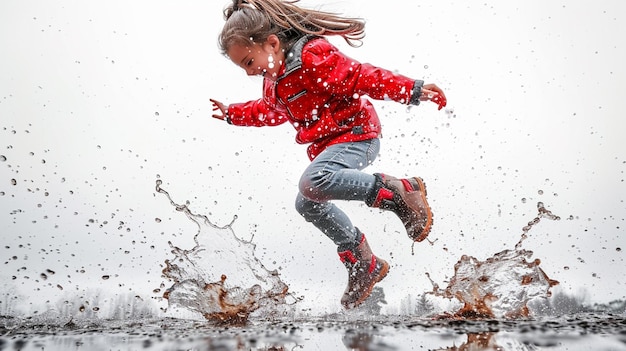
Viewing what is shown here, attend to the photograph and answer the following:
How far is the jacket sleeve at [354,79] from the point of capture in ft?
8.48

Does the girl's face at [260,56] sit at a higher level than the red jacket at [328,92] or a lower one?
higher

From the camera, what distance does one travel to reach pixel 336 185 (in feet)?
8.48

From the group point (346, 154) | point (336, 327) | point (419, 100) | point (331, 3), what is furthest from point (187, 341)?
point (331, 3)

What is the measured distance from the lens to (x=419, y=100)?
8.46 feet

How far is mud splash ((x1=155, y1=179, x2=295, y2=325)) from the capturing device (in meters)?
2.40

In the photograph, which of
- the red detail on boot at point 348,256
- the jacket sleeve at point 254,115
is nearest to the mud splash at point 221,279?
the red detail on boot at point 348,256

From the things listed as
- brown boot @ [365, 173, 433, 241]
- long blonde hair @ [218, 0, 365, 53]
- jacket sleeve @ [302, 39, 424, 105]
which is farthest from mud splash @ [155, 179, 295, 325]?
jacket sleeve @ [302, 39, 424, 105]

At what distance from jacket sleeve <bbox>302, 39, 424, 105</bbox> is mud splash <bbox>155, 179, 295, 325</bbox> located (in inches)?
44.9

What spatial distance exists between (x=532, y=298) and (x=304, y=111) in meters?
1.53

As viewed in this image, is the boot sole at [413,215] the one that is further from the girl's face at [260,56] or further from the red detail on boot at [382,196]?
the girl's face at [260,56]

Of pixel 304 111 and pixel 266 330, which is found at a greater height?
pixel 304 111

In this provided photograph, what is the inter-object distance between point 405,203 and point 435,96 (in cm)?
60

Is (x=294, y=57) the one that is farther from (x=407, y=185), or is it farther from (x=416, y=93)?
(x=407, y=185)

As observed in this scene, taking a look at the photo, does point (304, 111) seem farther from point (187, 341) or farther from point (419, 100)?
A: point (187, 341)
